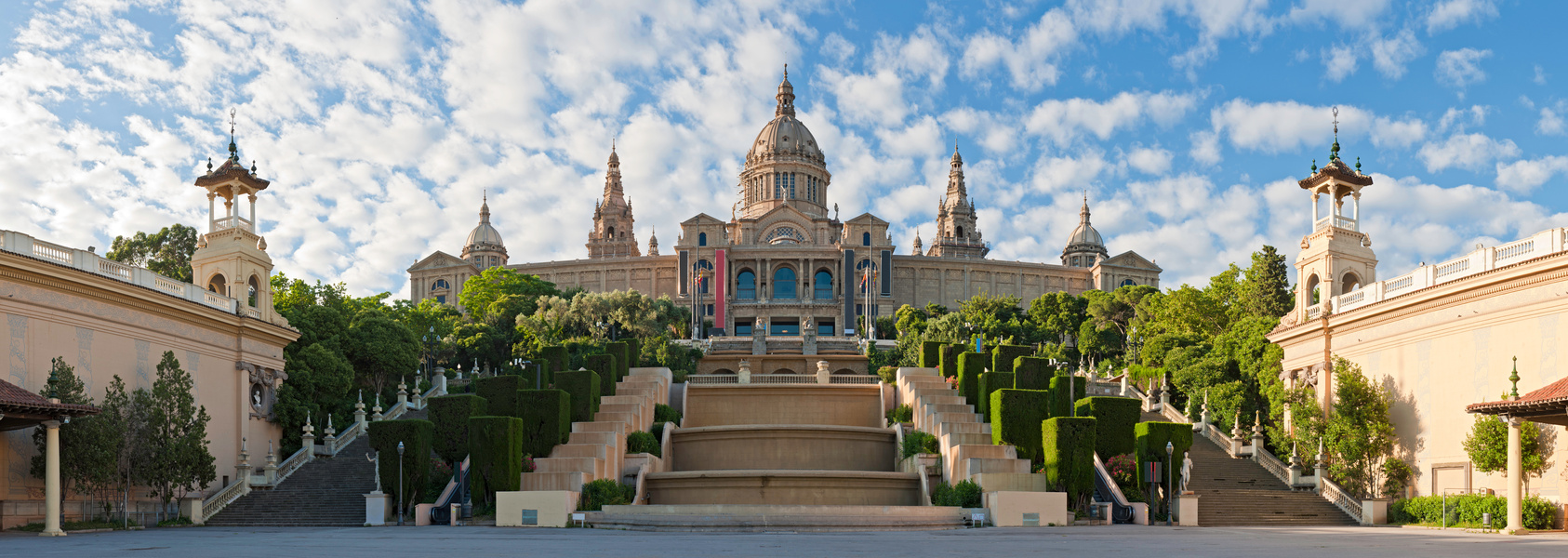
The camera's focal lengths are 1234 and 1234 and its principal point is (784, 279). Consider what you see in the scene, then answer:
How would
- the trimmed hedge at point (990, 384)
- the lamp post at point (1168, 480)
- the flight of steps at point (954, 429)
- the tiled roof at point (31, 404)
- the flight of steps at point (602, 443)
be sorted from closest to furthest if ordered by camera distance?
1. the tiled roof at point (31, 404)
2. the flight of steps at point (602, 443)
3. the lamp post at point (1168, 480)
4. the flight of steps at point (954, 429)
5. the trimmed hedge at point (990, 384)

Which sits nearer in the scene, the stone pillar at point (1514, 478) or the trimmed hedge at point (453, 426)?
the stone pillar at point (1514, 478)

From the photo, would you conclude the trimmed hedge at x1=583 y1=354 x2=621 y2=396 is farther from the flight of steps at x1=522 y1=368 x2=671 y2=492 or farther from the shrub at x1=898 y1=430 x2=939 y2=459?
the shrub at x1=898 y1=430 x2=939 y2=459

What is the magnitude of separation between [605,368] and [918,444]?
14367mm

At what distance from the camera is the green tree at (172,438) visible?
36656 mm

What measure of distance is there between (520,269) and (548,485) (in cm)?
10063

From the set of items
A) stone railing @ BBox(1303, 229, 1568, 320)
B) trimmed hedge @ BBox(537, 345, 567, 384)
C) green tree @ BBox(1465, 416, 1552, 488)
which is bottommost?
green tree @ BBox(1465, 416, 1552, 488)

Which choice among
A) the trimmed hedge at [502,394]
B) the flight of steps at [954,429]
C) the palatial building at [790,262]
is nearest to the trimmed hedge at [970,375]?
the flight of steps at [954,429]

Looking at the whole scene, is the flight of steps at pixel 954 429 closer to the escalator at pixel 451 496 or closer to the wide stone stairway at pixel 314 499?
the escalator at pixel 451 496

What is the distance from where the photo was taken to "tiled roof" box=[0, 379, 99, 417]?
29422mm

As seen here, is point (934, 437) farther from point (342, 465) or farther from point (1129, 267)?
point (1129, 267)

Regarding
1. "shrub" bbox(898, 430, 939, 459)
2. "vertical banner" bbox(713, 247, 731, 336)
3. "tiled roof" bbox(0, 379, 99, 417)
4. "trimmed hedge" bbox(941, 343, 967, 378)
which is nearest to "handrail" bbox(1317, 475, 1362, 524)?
"shrub" bbox(898, 430, 939, 459)

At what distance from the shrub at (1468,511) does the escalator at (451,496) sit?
28.6 meters

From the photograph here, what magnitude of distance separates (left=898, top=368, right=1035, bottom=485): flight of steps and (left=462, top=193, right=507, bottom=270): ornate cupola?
4011 inches

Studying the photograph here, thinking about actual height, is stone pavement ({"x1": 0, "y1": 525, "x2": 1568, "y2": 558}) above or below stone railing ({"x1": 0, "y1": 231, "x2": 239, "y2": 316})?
below
